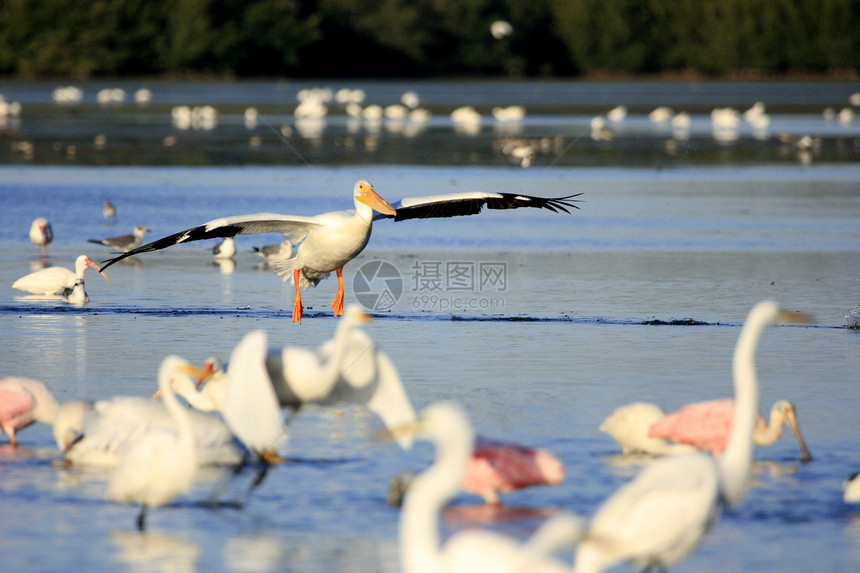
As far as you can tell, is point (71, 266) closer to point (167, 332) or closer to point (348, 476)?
point (167, 332)

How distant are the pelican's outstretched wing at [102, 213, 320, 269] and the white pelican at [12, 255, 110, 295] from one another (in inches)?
38.9

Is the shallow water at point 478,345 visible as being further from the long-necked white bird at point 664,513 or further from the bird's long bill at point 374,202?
the bird's long bill at point 374,202

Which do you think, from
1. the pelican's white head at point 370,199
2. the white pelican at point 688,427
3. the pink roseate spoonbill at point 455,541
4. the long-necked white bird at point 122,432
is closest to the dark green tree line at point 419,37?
the pelican's white head at point 370,199

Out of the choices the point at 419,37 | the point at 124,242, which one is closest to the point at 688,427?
the point at 124,242

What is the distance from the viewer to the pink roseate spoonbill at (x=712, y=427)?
674cm

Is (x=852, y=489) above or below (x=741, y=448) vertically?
below

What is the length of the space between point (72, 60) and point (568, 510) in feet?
234

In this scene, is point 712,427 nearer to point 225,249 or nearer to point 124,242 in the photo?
point 225,249

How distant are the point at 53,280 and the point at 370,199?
105 inches

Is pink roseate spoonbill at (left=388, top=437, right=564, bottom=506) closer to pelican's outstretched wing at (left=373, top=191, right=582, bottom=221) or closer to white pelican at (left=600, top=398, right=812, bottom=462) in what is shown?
white pelican at (left=600, top=398, right=812, bottom=462)

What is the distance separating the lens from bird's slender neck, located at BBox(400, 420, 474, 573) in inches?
176

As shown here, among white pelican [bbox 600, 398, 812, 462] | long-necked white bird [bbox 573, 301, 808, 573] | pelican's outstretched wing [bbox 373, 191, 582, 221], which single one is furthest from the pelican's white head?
long-necked white bird [bbox 573, 301, 808, 573]

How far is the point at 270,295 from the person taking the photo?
40.6 feet

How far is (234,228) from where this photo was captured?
10.7 meters
